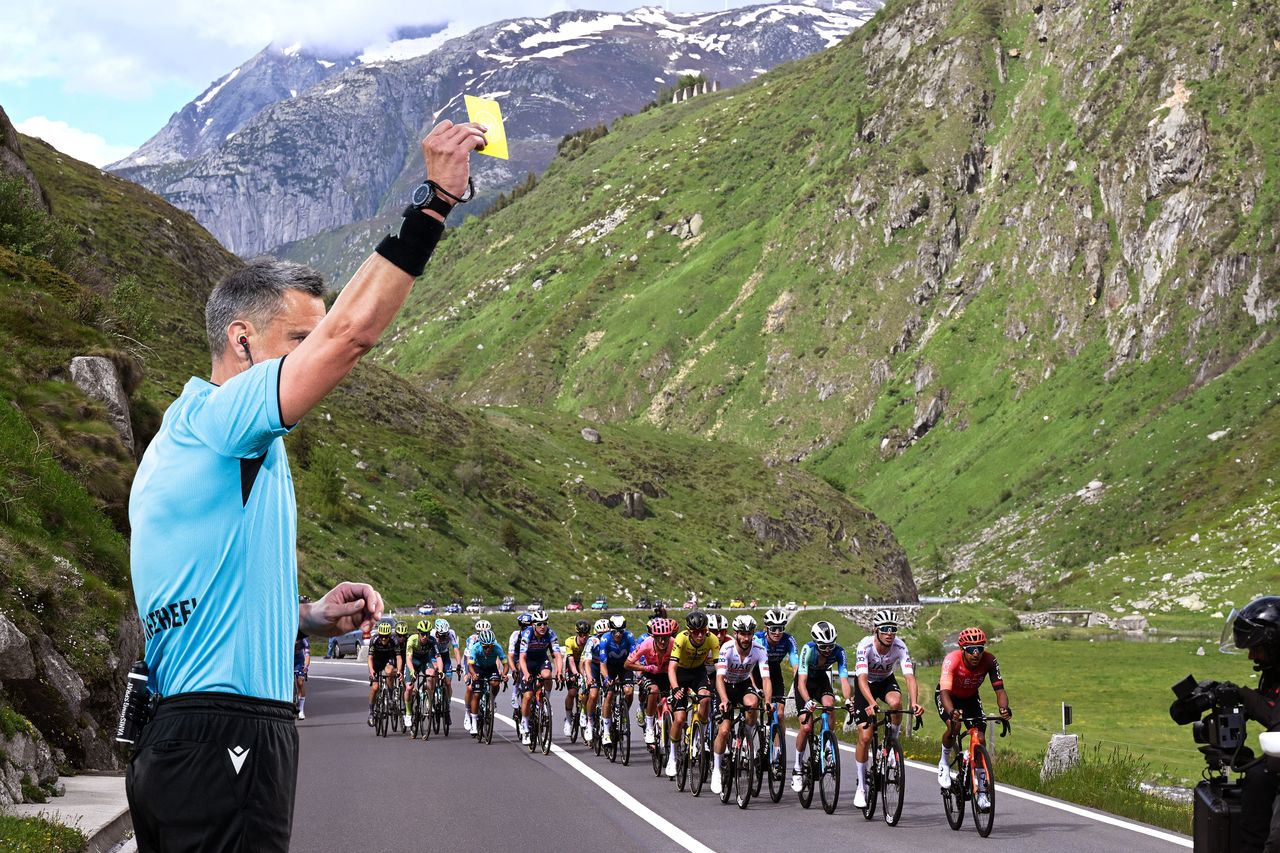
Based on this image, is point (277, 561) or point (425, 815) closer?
point (277, 561)

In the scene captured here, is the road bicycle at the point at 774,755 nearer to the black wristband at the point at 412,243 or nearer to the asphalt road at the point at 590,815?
the asphalt road at the point at 590,815

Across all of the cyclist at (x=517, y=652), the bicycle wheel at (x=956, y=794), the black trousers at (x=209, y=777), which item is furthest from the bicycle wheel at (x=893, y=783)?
the black trousers at (x=209, y=777)

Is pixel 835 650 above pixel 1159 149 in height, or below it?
below

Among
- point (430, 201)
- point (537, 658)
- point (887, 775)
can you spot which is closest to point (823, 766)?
point (887, 775)

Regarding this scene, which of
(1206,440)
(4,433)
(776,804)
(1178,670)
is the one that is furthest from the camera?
(1206,440)

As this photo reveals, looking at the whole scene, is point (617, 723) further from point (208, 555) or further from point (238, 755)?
point (208, 555)

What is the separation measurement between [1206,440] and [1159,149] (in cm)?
2967

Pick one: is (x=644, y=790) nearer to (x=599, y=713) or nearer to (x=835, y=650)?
(x=835, y=650)

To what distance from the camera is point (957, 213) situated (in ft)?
513

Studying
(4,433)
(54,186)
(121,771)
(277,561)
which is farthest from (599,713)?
(54,186)

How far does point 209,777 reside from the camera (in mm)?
3727

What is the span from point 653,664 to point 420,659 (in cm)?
715

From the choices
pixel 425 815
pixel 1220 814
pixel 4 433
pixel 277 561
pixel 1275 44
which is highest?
pixel 1275 44

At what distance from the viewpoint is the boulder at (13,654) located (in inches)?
559
